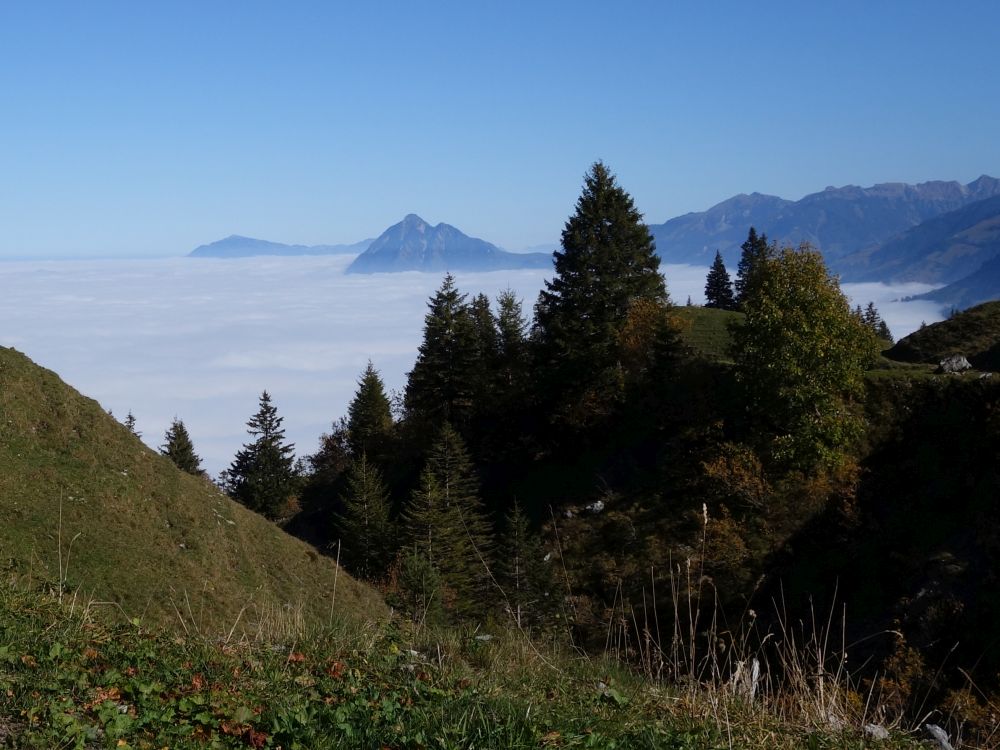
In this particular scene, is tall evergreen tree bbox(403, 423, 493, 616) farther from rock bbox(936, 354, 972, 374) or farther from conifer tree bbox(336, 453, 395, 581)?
rock bbox(936, 354, 972, 374)

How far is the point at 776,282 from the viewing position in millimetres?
34219

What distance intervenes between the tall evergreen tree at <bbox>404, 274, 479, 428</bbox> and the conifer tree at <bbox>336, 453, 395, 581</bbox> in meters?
13.4

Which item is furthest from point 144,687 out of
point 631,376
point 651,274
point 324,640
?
point 651,274

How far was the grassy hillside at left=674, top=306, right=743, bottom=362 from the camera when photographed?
52.9 meters

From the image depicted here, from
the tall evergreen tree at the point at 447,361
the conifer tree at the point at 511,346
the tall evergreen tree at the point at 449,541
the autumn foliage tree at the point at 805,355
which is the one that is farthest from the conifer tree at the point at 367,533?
the autumn foliage tree at the point at 805,355

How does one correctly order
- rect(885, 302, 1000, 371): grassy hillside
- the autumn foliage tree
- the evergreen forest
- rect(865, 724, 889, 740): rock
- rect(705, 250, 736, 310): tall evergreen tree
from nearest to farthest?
rect(865, 724, 889, 740): rock
the evergreen forest
the autumn foliage tree
rect(885, 302, 1000, 371): grassy hillside
rect(705, 250, 736, 310): tall evergreen tree

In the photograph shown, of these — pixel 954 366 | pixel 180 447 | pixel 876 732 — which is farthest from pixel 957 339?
pixel 180 447

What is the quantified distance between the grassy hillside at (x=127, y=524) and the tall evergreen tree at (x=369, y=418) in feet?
118

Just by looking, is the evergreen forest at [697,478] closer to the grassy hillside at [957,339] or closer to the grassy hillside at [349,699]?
the grassy hillside at [957,339]

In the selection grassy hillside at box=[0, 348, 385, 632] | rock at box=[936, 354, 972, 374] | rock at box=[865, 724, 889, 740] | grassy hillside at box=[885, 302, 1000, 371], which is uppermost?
grassy hillside at box=[885, 302, 1000, 371]

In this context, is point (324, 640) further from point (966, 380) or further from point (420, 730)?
point (966, 380)

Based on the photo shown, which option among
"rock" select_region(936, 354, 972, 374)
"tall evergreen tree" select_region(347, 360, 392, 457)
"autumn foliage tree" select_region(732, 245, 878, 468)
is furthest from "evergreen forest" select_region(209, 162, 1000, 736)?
"tall evergreen tree" select_region(347, 360, 392, 457)

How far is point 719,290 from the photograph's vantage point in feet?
278

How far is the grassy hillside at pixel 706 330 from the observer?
173 ft
